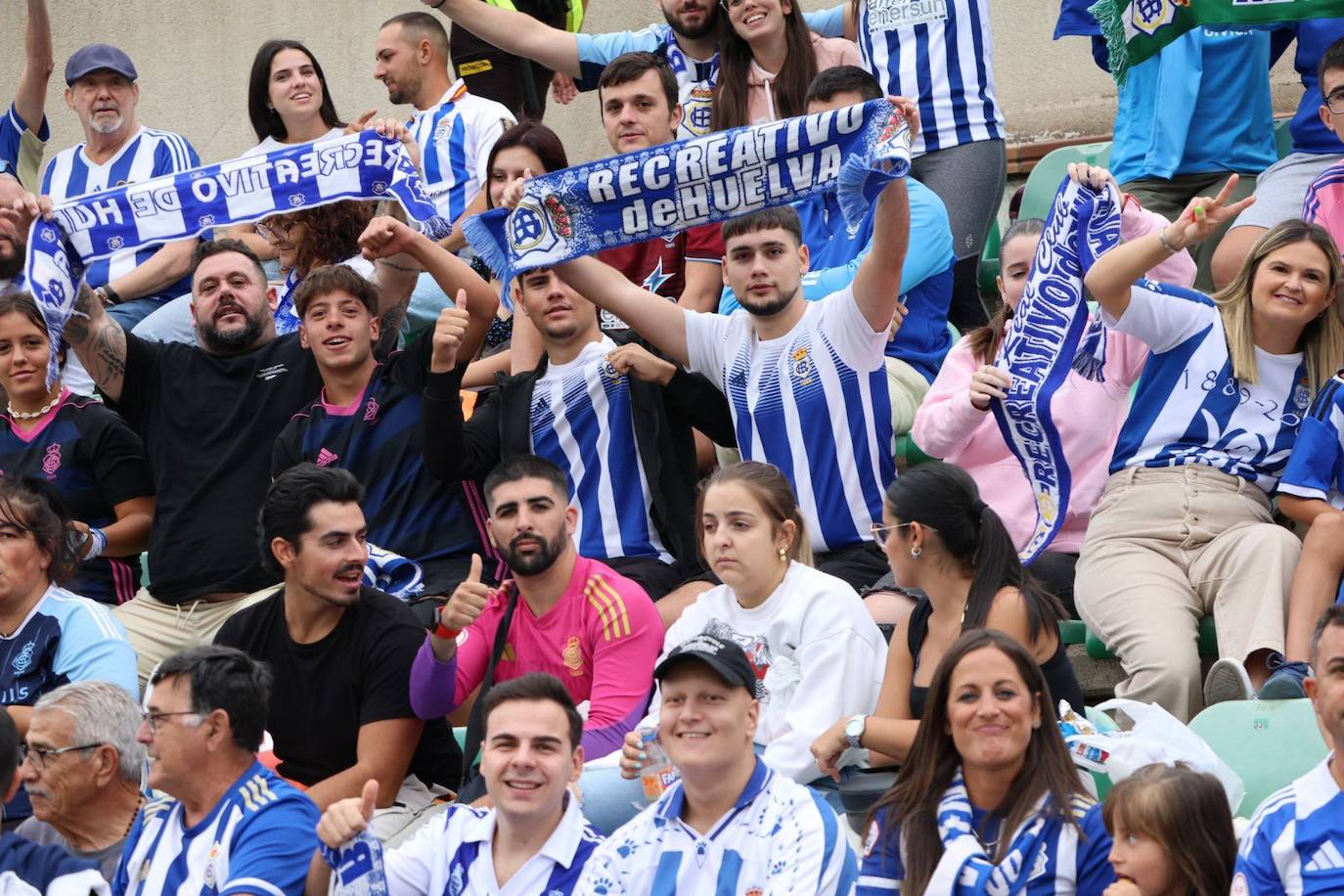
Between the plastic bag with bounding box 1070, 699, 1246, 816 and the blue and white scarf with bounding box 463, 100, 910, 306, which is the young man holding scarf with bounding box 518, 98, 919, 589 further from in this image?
the plastic bag with bounding box 1070, 699, 1246, 816

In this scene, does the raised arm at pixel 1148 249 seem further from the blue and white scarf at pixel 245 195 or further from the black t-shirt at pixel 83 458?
the black t-shirt at pixel 83 458

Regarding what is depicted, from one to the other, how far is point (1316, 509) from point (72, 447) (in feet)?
13.1

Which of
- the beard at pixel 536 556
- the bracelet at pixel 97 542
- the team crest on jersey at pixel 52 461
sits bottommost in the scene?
the beard at pixel 536 556

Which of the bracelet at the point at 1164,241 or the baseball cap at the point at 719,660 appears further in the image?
the bracelet at the point at 1164,241

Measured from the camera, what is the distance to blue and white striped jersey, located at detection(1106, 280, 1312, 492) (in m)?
5.74

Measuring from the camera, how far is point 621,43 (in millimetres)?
8547

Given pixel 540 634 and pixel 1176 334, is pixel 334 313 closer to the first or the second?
pixel 540 634

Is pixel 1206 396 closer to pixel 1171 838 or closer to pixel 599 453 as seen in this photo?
pixel 599 453

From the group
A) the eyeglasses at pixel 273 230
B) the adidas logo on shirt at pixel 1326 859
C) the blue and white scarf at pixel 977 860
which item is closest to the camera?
the adidas logo on shirt at pixel 1326 859

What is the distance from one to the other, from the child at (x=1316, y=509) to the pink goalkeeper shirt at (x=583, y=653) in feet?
5.31

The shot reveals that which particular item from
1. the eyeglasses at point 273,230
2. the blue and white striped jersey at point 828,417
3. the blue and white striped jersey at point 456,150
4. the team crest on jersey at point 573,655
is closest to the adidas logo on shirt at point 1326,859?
the team crest on jersey at point 573,655

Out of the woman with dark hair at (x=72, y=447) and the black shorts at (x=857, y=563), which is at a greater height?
the woman with dark hair at (x=72, y=447)

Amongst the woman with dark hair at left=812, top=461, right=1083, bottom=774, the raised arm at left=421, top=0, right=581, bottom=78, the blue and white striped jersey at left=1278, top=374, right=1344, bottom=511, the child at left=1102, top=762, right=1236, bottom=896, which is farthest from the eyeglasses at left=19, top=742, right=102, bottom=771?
the raised arm at left=421, top=0, right=581, bottom=78

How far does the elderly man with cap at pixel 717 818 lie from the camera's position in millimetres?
4074
